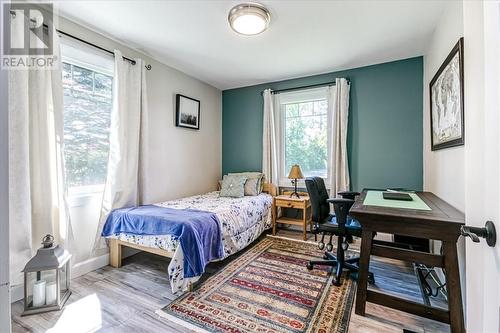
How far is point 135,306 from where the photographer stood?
179 centimetres

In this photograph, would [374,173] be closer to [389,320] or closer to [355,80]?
[355,80]

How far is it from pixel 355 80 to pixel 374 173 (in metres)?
1.40

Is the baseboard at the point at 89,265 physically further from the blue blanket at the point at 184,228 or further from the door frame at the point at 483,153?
the door frame at the point at 483,153

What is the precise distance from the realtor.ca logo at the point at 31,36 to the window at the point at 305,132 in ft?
9.78

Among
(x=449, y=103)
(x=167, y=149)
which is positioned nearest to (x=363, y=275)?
(x=449, y=103)

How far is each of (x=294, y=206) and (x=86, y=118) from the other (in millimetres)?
2821

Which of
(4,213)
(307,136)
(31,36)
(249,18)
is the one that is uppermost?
(249,18)

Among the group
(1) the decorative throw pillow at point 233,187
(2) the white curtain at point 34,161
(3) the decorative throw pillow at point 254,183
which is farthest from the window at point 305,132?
(2) the white curtain at point 34,161

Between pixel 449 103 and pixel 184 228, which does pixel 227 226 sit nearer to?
pixel 184 228

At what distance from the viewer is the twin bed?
1952mm

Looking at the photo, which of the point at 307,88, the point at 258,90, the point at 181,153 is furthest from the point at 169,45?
the point at 307,88

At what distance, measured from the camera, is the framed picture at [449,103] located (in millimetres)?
1660

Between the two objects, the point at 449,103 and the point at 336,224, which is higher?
the point at 449,103

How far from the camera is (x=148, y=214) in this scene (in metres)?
2.27
